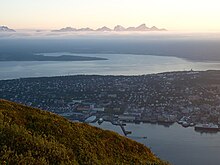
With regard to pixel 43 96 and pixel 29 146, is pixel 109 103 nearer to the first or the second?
pixel 43 96

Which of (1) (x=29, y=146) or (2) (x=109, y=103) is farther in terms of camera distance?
(2) (x=109, y=103)

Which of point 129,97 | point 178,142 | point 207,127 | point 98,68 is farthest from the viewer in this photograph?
point 98,68

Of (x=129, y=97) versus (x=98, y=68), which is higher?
(x=129, y=97)

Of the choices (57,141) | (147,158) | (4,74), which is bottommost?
(4,74)

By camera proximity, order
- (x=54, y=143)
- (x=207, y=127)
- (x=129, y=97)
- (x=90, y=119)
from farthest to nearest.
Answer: (x=129, y=97) < (x=90, y=119) < (x=207, y=127) < (x=54, y=143)

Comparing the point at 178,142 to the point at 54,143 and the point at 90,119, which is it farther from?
the point at 54,143

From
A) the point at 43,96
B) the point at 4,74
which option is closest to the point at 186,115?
the point at 43,96

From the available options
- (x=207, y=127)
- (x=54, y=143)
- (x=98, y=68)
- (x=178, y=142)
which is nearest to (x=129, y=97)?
(x=207, y=127)
